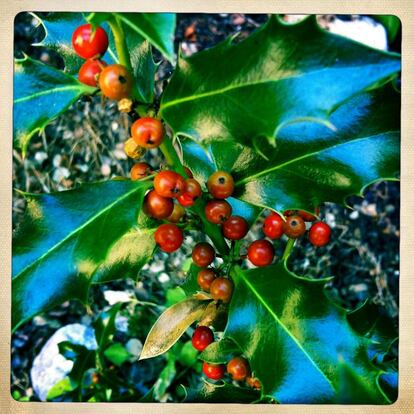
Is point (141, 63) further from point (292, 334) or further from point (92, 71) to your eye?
point (292, 334)

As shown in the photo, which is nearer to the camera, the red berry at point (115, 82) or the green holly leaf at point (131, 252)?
the red berry at point (115, 82)

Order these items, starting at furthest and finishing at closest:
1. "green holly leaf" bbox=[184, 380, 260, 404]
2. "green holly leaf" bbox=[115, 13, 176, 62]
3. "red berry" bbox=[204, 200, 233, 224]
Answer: "green holly leaf" bbox=[184, 380, 260, 404] → "red berry" bbox=[204, 200, 233, 224] → "green holly leaf" bbox=[115, 13, 176, 62]

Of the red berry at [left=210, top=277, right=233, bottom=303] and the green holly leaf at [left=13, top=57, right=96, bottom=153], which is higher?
the green holly leaf at [left=13, top=57, right=96, bottom=153]

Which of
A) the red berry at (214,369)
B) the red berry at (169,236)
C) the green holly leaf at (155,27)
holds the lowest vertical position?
the red berry at (214,369)

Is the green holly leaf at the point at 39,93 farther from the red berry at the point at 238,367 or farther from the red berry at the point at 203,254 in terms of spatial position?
the red berry at the point at 238,367

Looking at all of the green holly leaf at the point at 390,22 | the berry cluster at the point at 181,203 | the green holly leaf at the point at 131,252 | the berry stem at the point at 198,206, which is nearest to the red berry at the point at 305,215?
the berry cluster at the point at 181,203


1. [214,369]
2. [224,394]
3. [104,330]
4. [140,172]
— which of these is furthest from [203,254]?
[104,330]

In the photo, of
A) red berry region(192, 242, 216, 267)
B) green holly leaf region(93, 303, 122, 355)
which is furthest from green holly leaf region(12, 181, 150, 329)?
green holly leaf region(93, 303, 122, 355)

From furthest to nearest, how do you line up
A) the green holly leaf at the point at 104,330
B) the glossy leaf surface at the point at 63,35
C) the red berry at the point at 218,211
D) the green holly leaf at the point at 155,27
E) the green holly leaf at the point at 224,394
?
the green holly leaf at the point at 104,330, the green holly leaf at the point at 224,394, the glossy leaf surface at the point at 63,35, the red berry at the point at 218,211, the green holly leaf at the point at 155,27

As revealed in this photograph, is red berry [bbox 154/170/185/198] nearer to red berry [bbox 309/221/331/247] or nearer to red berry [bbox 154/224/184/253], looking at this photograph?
red berry [bbox 154/224/184/253]

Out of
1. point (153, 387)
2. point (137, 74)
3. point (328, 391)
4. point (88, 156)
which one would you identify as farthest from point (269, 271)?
point (88, 156)
